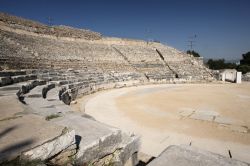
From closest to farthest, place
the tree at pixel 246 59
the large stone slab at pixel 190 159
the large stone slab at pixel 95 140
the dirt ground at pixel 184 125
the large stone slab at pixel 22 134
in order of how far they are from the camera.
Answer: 1. the large stone slab at pixel 22 134
2. the large stone slab at pixel 190 159
3. the large stone slab at pixel 95 140
4. the dirt ground at pixel 184 125
5. the tree at pixel 246 59

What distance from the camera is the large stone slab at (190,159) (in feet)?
6.10

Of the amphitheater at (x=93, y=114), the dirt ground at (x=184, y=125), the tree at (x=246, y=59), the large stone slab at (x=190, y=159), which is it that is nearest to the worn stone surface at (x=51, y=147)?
the amphitheater at (x=93, y=114)

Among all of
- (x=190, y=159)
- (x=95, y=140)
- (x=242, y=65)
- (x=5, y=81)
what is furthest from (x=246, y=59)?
(x=95, y=140)

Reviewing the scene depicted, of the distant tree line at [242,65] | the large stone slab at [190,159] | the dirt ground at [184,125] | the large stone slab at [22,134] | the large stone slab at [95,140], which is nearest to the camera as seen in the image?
the large stone slab at [22,134]

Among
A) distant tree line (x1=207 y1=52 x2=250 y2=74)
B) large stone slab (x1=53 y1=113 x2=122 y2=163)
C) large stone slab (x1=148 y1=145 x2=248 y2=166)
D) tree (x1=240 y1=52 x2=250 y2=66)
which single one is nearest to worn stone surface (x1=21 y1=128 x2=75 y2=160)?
large stone slab (x1=53 y1=113 x2=122 y2=163)

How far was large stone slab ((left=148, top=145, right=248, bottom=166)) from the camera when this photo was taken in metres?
1.86

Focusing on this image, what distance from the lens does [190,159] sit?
1937 millimetres

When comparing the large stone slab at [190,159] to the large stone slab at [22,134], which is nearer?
the large stone slab at [22,134]

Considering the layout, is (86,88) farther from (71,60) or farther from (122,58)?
(122,58)

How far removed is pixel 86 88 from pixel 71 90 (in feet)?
7.08

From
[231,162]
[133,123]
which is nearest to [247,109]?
[133,123]

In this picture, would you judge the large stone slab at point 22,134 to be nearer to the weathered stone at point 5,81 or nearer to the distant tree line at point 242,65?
the weathered stone at point 5,81

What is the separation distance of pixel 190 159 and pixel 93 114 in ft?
17.9

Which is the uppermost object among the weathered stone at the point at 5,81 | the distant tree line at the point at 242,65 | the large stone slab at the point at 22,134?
the distant tree line at the point at 242,65
